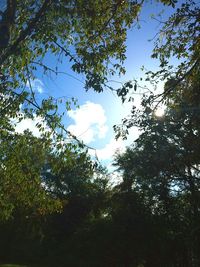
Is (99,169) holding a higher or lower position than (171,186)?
lower

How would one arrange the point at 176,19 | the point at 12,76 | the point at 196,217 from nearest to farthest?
the point at 176,19 → the point at 12,76 → the point at 196,217

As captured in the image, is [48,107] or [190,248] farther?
[190,248]

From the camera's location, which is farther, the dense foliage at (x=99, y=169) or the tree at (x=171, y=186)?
the tree at (x=171, y=186)

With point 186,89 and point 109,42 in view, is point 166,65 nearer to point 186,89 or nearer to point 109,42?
point 186,89

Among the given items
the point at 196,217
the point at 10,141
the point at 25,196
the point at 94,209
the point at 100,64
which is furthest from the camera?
the point at 94,209

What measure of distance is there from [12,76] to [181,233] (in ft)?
96.5

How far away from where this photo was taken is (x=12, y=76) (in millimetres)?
12227

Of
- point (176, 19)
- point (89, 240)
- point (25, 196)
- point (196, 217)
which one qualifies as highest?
point (196, 217)

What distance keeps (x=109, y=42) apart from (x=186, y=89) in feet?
9.25

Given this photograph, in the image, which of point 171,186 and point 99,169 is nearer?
point 99,169

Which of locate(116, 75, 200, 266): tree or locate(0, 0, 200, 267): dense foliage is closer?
locate(0, 0, 200, 267): dense foliage

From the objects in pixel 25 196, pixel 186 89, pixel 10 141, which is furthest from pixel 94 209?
pixel 186 89

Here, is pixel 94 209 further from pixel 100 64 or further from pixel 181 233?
pixel 100 64

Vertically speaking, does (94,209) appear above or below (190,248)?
above
